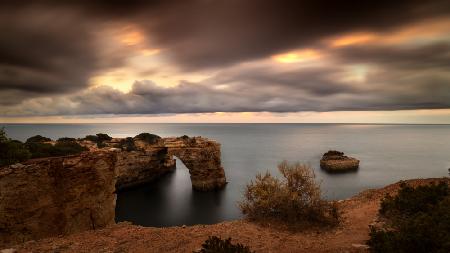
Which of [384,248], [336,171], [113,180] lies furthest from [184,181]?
[384,248]

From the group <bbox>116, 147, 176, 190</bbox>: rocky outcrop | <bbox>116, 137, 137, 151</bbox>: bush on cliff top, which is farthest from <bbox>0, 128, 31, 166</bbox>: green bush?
<bbox>116, 137, 137, 151</bbox>: bush on cliff top

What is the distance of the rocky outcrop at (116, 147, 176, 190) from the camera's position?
51.1 metres

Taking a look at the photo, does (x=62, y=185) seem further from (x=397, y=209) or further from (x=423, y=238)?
(x=397, y=209)

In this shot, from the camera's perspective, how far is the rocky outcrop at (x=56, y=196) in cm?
1398

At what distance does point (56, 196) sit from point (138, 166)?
131 ft

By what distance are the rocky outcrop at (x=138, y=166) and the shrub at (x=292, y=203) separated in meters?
36.3

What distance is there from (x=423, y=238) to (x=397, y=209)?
25.3ft

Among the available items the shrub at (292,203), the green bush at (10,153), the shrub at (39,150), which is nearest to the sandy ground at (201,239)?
the shrub at (292,203)

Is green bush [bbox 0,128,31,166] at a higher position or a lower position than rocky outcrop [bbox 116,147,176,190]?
higher

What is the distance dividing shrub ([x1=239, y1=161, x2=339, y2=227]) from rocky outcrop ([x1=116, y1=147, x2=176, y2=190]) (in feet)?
119

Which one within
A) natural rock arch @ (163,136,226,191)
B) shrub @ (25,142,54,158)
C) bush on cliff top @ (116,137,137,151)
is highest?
shrub @ (25,142,54,158)

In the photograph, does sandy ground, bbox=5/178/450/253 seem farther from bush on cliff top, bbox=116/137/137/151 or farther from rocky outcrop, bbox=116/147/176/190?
bush on cliff top, bbox=116/137/137/151

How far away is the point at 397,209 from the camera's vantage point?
16734 millimetres

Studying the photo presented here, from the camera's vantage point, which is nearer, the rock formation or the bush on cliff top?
the rock formation
